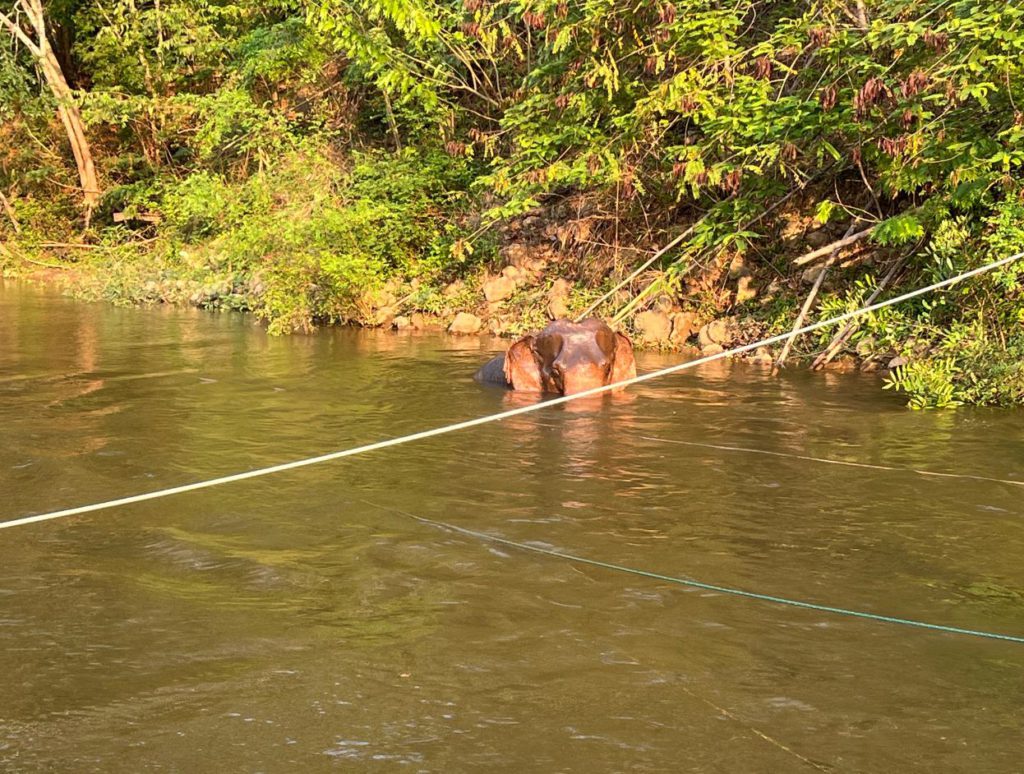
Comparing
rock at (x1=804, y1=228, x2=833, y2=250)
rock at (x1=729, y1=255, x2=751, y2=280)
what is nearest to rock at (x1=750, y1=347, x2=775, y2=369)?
rock at (x1=729, y1=255, x2=751, y2=280)

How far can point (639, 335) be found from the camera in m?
13.1

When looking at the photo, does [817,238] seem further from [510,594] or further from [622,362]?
[510,594]

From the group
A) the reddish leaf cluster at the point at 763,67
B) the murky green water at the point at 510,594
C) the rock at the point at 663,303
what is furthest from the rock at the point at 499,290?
the murky green water at the point at 510,594

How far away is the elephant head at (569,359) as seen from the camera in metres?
9.62

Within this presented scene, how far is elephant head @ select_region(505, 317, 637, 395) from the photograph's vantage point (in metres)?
9.62

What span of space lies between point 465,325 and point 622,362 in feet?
15.6

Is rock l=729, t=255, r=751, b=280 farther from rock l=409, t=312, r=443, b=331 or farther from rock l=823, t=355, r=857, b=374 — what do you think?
rock l=409, t=312, r=443, b=331

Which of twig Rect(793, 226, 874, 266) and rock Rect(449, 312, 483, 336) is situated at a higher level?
twig Rect(793, 226, 874, 266)

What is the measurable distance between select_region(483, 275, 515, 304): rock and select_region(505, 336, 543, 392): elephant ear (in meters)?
4.89

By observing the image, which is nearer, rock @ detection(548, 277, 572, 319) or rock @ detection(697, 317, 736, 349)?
rock @ detection(697, 317, 736, 349)

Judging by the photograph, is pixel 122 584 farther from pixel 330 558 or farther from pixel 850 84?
pixel 850 84

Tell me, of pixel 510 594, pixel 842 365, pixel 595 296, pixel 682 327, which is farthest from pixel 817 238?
pixel 510 594

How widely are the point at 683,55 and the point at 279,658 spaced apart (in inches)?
349

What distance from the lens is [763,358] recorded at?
11.5m
